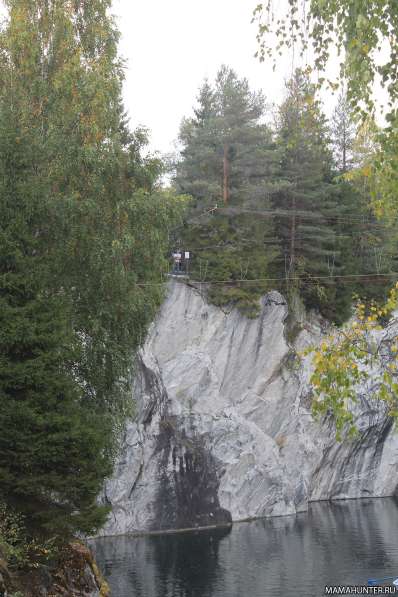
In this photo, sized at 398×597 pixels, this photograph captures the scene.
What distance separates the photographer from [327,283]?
3947 centimetres

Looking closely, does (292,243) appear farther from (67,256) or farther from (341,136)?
(67,256)

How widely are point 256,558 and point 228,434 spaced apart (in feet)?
31.2

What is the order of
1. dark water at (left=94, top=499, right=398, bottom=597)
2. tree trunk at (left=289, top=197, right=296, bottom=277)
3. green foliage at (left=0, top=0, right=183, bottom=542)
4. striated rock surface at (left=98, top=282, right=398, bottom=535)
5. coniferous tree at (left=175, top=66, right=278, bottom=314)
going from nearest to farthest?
1. green foliage at (left=0, top=0, right=183, bottom=542)
2. dark water at (left=94, top=499, right=398, bottom=597)
3. striated rock surface at (left=98, top=282, right=398, bottom=535)
4. coniferous tree at (left=175, top=66, right=278, bottom=314)
5. tree trunk at (left=289, top=197, right=296, bottom=277)

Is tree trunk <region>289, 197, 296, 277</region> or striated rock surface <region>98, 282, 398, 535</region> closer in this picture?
striated rock surface <region>98, 282, 398, 535</region>

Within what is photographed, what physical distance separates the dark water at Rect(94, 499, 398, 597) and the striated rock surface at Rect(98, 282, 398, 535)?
1573 mm

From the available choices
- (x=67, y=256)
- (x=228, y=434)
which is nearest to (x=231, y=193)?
(x=228, y=434)

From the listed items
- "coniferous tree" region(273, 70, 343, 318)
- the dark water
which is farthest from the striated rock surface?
"coniferous tree" region(273, 70, 343, 318)

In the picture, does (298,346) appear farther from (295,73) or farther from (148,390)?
(295,73)

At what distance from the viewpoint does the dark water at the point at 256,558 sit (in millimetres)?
21438

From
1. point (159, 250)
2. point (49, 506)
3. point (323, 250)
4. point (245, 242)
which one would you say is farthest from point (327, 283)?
point (49, 506)

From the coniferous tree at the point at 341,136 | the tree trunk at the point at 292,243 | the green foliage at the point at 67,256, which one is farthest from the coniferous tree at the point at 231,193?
the green foliage at the point at 67,256

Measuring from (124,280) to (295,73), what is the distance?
951 cm

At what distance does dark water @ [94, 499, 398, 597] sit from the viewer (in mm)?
21438

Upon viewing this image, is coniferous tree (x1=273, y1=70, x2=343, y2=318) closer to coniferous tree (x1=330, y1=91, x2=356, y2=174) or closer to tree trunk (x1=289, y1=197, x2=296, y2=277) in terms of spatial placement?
tree trunk (x1=289, y1=197, x2=296, y2=277)
